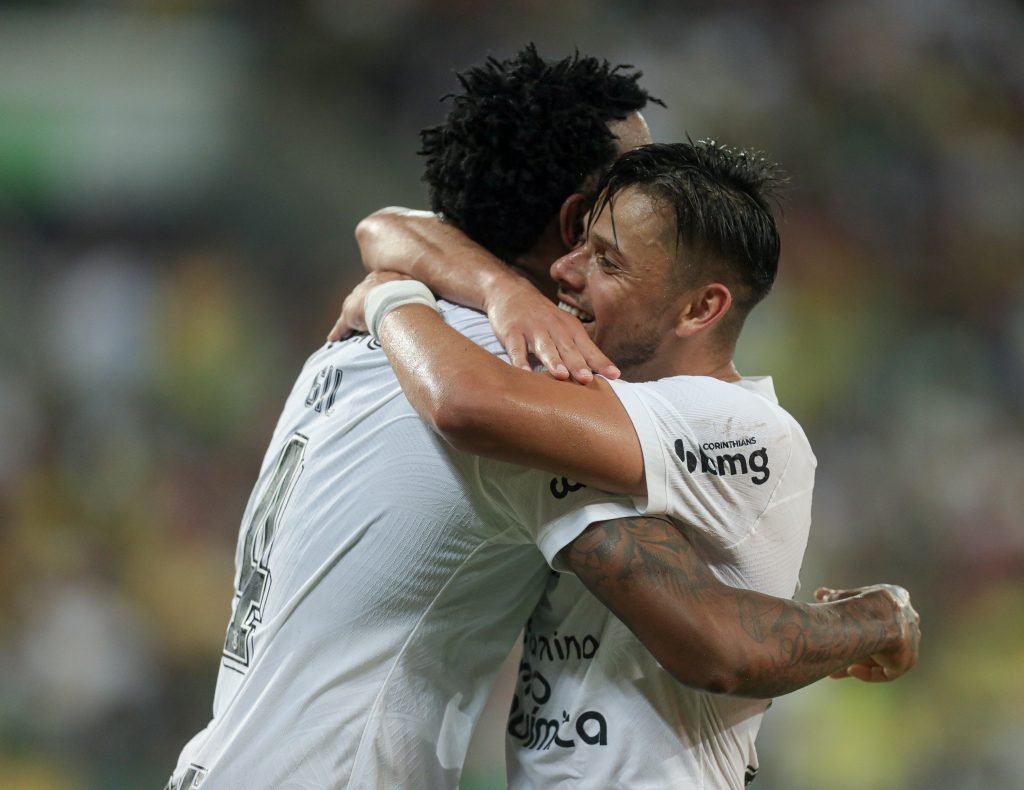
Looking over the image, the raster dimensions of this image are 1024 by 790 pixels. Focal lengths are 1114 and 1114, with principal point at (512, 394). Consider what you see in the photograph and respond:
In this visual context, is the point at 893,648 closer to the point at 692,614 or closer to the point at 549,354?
the point at 692,614

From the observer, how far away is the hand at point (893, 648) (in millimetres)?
2139

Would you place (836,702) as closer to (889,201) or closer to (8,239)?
(889,201)

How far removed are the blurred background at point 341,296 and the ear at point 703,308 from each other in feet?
11.4

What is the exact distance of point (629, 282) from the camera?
2.08 metres

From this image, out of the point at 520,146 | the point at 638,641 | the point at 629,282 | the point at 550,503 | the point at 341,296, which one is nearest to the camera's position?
the point at 550,503

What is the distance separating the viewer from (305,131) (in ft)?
20.6

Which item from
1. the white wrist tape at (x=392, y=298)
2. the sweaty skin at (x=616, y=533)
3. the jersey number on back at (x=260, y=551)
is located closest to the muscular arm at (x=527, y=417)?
the sweaty skin at (x=616, y=533)

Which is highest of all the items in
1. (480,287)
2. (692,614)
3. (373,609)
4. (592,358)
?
(480,287)

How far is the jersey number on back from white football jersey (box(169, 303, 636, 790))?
18 millimetres

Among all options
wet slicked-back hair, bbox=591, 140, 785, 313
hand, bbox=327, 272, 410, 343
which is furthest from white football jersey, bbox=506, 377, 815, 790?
hand, bbox=327, 272, 410, 343

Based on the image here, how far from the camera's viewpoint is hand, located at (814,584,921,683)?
7.02ft

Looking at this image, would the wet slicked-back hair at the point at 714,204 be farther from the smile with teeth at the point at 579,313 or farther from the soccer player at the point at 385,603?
the soccer player at the point at 385,603

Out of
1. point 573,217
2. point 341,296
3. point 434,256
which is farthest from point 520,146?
point 341,296

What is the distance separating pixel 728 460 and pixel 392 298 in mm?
692
